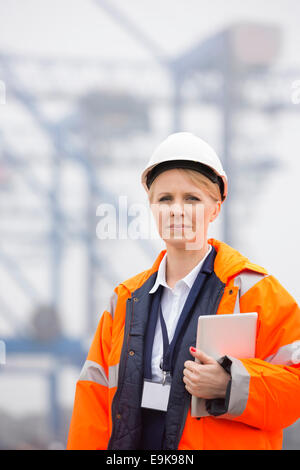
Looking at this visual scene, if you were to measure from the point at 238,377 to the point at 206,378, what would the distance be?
0.26 feet

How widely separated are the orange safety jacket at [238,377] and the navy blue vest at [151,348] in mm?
47

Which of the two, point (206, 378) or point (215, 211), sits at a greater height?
point (215, 211)

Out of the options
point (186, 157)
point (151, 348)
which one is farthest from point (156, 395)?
point (186, 157)

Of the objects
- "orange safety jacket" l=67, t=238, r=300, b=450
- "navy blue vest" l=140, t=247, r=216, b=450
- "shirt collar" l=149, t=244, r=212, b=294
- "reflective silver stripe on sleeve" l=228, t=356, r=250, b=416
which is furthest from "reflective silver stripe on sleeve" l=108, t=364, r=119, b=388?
"reflective silver stripe on sleeve" l=228, t=356, r=250, b=416

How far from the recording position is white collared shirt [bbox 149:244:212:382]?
1.27m

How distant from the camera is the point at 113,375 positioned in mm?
1328

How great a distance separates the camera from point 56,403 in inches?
306

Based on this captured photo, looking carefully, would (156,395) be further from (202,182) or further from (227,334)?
(202,182)

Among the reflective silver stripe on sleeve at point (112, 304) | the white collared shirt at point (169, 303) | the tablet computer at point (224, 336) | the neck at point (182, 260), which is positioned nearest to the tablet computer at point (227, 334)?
the tablet computer at point (224, 336)

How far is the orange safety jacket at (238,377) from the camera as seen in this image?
1.13 m

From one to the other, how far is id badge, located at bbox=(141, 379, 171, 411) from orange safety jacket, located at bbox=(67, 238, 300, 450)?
6 centimetres

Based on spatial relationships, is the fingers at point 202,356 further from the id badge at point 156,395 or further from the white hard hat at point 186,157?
the white hard hat at point 186,157

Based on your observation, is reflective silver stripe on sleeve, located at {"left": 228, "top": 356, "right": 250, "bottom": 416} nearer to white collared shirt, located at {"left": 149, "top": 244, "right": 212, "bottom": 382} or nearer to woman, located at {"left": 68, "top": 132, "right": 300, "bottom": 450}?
woman, located at {"left": 68, "top": 132, "right": 300, "bottom": 450}
